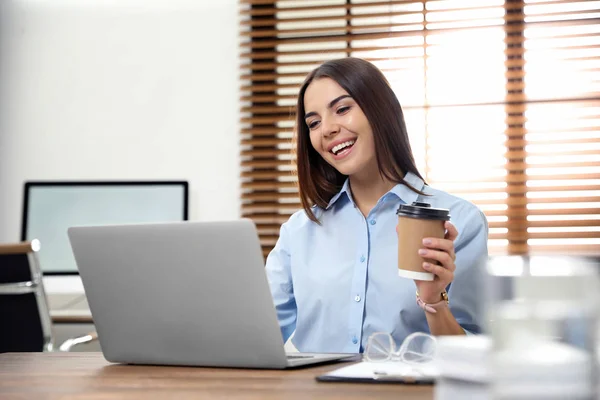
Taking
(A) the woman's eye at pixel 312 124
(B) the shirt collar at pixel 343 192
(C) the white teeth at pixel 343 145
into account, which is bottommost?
(B) the shirt collar at pixel 343 192

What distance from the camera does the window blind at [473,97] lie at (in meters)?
3.37

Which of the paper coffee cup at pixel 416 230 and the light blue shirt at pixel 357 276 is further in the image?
the light blue shirt at pixel 357 276

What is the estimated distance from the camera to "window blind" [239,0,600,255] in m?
Answer: 3.37

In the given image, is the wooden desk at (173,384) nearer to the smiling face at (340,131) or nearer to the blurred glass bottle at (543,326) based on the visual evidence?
the blurred glass bottle at (543,326)

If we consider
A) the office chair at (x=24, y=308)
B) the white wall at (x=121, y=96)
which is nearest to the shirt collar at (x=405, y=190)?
the office chair at (x=24, y=308)

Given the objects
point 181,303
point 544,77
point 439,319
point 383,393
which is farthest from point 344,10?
point 383,393

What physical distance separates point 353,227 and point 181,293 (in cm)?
73

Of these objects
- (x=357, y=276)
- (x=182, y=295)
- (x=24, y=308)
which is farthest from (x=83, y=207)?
(x=182, y=295)

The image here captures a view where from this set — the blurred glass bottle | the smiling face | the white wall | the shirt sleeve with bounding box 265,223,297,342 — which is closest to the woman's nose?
the smiling face

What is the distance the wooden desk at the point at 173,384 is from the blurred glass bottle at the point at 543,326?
35 cm

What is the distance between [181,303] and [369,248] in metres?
0.67

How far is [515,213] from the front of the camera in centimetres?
338

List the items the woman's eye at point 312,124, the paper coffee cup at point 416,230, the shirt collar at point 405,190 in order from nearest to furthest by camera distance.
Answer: the paper coffee cup at point 416,230 < the shirt collar at point 405,190 < the woman's eye at point 312,124

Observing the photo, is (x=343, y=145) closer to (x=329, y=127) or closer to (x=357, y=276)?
(x=329, y=127)
